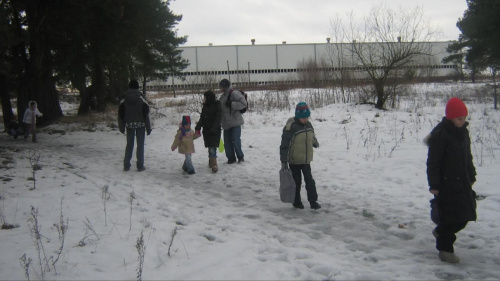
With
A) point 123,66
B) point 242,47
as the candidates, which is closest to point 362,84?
point 123,66

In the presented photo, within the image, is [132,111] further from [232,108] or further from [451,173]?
[451,173]

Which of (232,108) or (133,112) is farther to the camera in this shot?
(232,108)

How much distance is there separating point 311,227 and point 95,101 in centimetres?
2044

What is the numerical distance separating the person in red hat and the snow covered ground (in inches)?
13.9

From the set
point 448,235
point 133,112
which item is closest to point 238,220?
point 448,235

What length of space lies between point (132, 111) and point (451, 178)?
250 inches

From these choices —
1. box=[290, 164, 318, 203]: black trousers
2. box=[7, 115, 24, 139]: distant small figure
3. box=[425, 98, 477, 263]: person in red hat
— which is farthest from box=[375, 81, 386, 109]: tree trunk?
box=[7, 115, 24, 139]: distant small figure

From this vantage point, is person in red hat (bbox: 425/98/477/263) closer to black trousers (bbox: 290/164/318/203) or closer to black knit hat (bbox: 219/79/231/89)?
black trousers (bbox: 290/164/318/203)

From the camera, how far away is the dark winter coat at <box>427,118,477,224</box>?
3.79 meters

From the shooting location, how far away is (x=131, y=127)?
26.4 feet

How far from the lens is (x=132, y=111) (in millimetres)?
8055

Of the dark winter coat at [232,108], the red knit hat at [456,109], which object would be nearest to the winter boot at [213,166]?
the dark winter coat at [232,108]

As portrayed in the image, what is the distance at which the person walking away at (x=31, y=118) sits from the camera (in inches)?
504

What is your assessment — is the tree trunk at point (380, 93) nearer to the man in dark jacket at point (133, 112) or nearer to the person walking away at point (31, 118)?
the man in dark jacket at point (133, 112)
